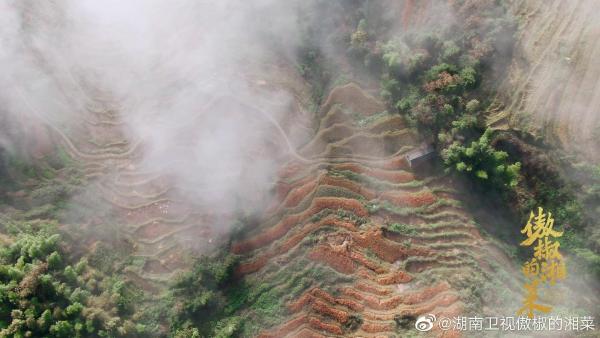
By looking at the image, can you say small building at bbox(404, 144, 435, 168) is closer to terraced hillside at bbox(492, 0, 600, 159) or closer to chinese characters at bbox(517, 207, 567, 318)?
terraced hillside at bbox(492, 0, 600, 159)

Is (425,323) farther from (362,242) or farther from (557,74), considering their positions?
(557,74)

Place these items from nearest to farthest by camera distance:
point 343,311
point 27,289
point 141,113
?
point 27,289, point 343,311, point 141,113

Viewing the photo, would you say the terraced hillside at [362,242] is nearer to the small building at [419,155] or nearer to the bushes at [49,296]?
the small building at [419,155]

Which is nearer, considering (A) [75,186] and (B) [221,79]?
(A) [75,186]

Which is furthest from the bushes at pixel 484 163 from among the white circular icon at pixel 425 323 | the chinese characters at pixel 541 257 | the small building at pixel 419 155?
the white circular icon at pixel 425 323

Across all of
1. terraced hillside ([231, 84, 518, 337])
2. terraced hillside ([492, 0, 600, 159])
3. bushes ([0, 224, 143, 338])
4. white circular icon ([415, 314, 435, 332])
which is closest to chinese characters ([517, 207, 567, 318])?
terraced hillside ([231, 84, 518, 337])

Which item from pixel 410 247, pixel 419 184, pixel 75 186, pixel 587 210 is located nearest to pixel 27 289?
pixel 75 186

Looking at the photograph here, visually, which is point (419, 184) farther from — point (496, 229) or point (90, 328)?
point (90, 328)
